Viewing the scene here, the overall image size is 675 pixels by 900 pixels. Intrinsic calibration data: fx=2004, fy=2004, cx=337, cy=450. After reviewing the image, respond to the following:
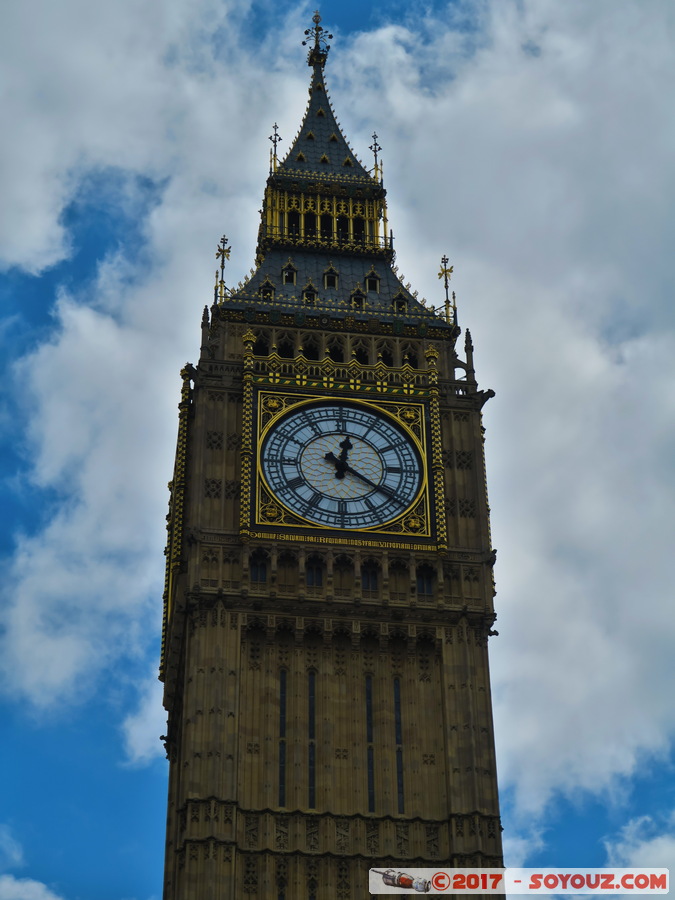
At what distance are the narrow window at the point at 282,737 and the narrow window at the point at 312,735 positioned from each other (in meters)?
0.77

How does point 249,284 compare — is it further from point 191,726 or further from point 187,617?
point 191,726

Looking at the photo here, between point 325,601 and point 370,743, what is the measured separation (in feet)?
16.1

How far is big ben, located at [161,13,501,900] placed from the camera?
200ft

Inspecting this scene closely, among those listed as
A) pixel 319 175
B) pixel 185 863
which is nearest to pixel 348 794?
pixel 185 863

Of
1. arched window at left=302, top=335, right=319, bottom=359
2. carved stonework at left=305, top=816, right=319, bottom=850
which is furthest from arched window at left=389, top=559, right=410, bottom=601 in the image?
arched window at left=302, top=335, right=319, bottom=359

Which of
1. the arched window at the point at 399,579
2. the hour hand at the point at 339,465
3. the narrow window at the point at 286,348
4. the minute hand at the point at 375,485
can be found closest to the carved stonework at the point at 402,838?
the arched window at the point at 399,579

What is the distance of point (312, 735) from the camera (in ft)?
207

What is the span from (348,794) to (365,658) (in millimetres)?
5007

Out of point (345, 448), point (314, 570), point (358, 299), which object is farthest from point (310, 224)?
point (314, 570)

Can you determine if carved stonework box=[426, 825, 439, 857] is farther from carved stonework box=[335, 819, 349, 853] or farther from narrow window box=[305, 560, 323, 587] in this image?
narrow window box=[305, 560, 323, 587]

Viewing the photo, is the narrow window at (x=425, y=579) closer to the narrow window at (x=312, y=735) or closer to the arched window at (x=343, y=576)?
the arched window at (x=343, y=576)

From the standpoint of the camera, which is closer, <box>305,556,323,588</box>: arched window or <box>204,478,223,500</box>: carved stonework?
<box>305,556,323,588</box>: arched window

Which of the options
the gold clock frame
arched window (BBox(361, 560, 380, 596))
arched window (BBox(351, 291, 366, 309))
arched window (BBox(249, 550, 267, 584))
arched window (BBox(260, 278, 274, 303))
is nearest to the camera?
arched window (BBox(249, 550, 267, 584))

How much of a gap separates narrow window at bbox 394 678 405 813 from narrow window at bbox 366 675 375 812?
772 mm
